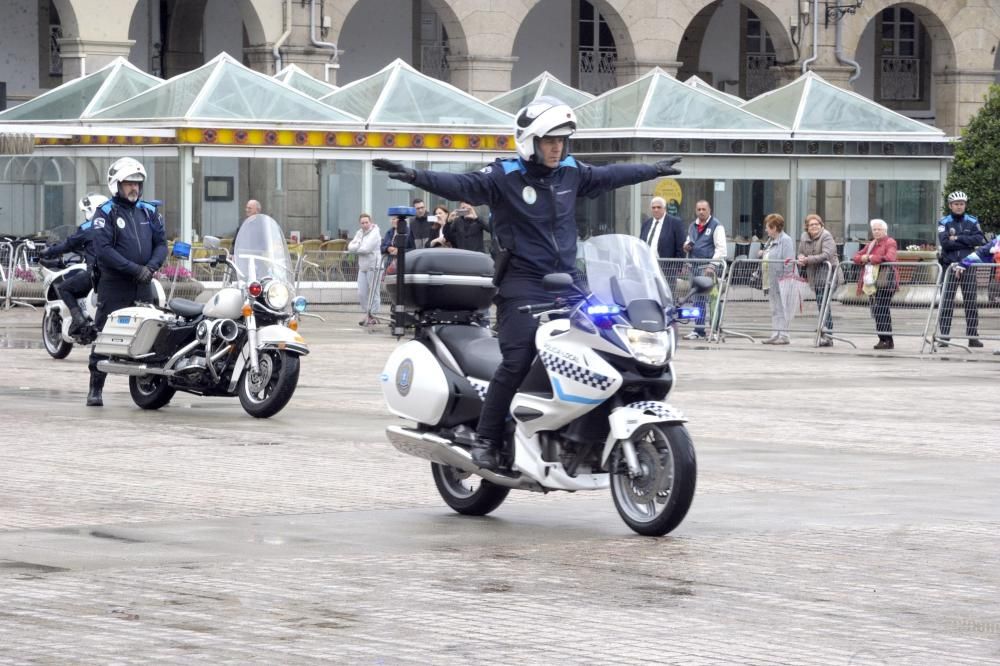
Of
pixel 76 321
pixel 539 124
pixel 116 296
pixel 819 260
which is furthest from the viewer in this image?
pixel 819 260

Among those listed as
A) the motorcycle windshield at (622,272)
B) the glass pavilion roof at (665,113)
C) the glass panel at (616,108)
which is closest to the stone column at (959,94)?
the glass pavilion roof at (665,113)

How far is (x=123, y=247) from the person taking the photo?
1484 centimetres

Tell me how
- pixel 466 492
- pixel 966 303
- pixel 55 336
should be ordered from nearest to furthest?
pixel 466 492 → pixel 55 336 → pixel 966 303

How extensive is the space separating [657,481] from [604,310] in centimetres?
73

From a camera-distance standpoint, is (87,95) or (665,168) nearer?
(665,168)

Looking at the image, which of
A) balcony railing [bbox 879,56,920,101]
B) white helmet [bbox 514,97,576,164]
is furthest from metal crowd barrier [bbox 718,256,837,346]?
balcony railing [bbox 879,56,920,101]

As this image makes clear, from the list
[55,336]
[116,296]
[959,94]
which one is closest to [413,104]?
[55,336]

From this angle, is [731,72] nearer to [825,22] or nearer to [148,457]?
[825,22]

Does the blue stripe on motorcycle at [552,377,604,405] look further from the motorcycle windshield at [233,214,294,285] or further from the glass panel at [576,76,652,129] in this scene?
the glass panel at [576,76,652,129]

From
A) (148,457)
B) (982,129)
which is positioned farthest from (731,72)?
(148,457)

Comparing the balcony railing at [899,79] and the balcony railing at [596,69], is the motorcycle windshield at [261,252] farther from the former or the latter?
the balcony railing at [899,79]

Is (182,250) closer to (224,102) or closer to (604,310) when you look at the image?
(604,310)

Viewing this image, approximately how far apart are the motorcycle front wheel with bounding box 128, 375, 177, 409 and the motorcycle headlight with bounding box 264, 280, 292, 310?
3.05 feet

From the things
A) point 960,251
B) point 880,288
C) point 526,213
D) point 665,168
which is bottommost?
point 880,288
